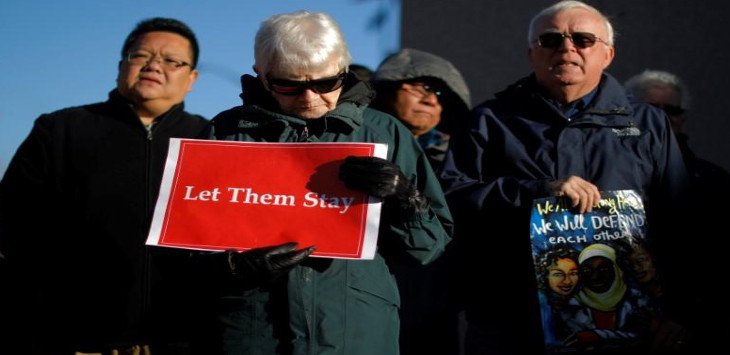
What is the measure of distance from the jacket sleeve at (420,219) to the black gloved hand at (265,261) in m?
0.27

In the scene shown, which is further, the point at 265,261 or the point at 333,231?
the point at 333,231

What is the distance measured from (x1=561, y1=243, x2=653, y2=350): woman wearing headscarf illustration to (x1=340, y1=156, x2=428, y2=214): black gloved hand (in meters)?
0.70

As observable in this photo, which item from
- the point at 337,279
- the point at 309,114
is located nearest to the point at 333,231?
the point at 337,279

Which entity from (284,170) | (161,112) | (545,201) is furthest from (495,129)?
(161,112)

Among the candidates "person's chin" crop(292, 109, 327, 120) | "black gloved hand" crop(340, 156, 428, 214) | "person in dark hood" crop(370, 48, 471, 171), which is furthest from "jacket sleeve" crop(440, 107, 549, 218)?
"person in dark hood" crop(370, 48, 471, 171)

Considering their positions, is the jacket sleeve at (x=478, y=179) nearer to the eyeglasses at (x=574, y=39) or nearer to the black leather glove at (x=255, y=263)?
the eyeglasses at (x=574, y=39)

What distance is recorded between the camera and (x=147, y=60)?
3.76 m

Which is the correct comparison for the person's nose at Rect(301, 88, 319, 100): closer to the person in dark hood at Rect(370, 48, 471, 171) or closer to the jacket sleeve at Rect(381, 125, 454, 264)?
the jacket sleeve at Rect(381, 125, 454, 264)

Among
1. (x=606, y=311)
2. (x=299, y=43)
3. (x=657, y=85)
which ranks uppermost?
(x=657, y=85)

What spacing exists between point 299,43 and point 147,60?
173 cm

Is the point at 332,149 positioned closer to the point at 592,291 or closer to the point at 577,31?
the point at 592,291

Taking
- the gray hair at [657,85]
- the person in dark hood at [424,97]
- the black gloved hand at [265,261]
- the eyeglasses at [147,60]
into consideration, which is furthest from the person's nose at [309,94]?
the gray hair at [657,85]

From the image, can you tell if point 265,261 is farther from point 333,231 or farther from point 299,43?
point 299,43

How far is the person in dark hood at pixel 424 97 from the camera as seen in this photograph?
387 centimetres
